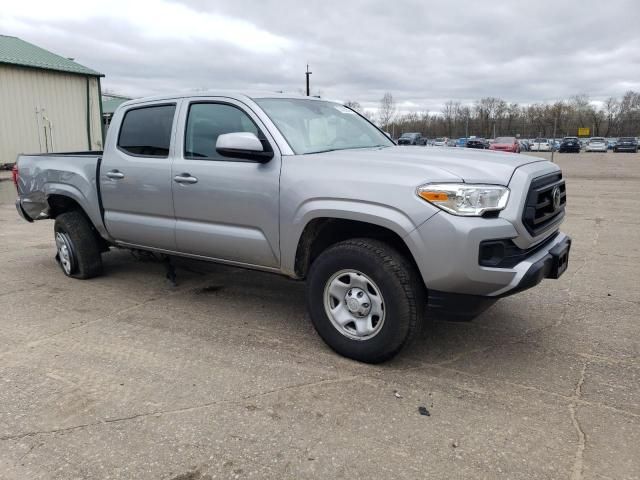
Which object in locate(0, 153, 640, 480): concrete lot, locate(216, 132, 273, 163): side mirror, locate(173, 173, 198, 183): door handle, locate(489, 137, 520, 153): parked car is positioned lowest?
locate(0, 153, 640, 480): concrete lot

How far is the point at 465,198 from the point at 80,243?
424cm

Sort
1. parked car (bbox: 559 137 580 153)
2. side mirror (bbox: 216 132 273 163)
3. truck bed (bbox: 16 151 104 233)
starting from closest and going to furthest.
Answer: side mirror (bbox: 216 132 273 163) < truck bed (bbox: 16 151 104 233) < parked car (bbox: 559 137 580 153)

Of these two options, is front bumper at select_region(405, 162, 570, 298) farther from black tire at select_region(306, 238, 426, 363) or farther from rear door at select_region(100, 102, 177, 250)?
rear door at select_region(100, 102, 177, 250)

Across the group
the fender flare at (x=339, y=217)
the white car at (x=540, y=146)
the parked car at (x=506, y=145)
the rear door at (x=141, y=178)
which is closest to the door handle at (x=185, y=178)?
the rear door at (x=141, y=178)

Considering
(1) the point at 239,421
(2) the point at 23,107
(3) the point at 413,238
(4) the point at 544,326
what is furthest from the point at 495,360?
(2) the point at 23,107

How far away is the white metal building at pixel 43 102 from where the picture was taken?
2192 cm

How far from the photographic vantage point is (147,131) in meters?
4.86

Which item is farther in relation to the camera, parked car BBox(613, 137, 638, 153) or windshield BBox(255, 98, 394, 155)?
parked car BBox(613, 137, 638, 153)

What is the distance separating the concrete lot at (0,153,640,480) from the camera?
258 cm

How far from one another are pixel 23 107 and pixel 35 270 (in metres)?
19.7

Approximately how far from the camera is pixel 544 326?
14.0 ft

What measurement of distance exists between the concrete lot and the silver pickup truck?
1.54 ft

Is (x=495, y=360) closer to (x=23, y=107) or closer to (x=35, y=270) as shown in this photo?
(x=35, y=270)

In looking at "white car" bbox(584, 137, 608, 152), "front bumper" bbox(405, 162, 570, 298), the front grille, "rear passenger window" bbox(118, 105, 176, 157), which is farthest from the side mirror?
"white car" bbox(584, 137, 608, 152)
